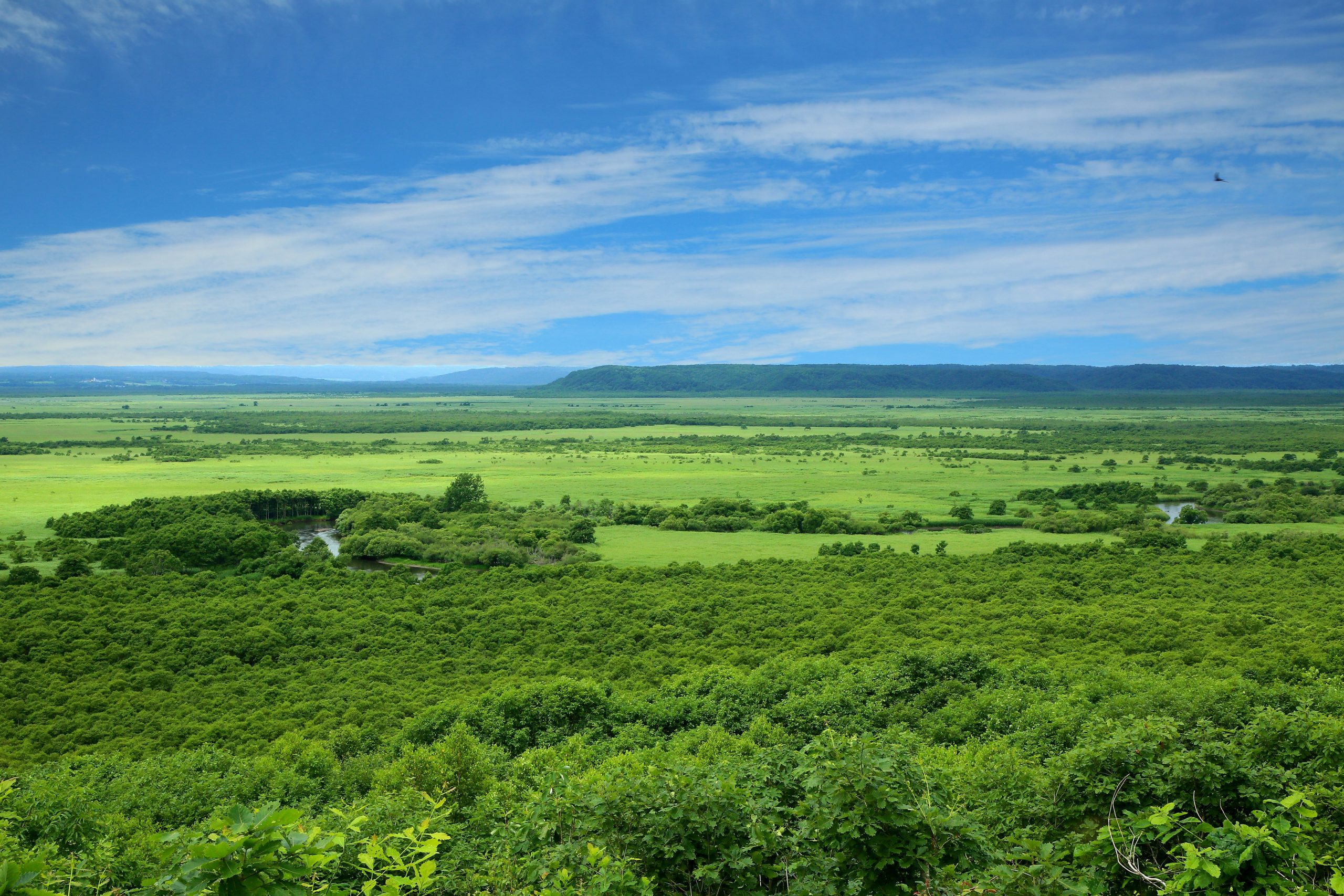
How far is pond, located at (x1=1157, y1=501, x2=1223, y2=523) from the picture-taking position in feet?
258

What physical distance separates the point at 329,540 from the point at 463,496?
14.5m

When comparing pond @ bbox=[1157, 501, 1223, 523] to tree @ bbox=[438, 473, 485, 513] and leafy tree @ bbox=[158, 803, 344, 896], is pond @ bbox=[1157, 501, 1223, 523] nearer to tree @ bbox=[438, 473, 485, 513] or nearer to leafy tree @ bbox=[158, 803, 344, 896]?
tree @ bbox=[438, 473, 485, 513]

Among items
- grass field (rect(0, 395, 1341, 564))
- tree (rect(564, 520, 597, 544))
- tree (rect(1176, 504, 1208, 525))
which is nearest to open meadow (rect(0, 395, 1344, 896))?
tree (rect(564, 520, 597, 544))

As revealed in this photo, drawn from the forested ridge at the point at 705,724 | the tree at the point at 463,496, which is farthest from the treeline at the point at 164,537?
the tree at the point at 463,496

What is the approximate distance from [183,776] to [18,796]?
6.42m

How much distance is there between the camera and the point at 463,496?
8669cm

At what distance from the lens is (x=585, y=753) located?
20.1 metres

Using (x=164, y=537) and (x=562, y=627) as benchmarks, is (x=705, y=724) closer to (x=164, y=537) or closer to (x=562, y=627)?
(x=562, y=627)

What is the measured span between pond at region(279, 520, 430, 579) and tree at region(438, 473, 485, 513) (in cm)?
1124

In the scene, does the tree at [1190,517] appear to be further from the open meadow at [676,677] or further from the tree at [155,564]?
the tree at [155,564]

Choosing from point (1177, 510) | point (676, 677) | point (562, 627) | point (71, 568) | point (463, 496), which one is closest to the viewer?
point (676, 677)

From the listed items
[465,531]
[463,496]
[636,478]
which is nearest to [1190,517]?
[636,478]

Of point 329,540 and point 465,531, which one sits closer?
point 465,531

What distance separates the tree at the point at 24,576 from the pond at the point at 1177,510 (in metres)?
90.5
